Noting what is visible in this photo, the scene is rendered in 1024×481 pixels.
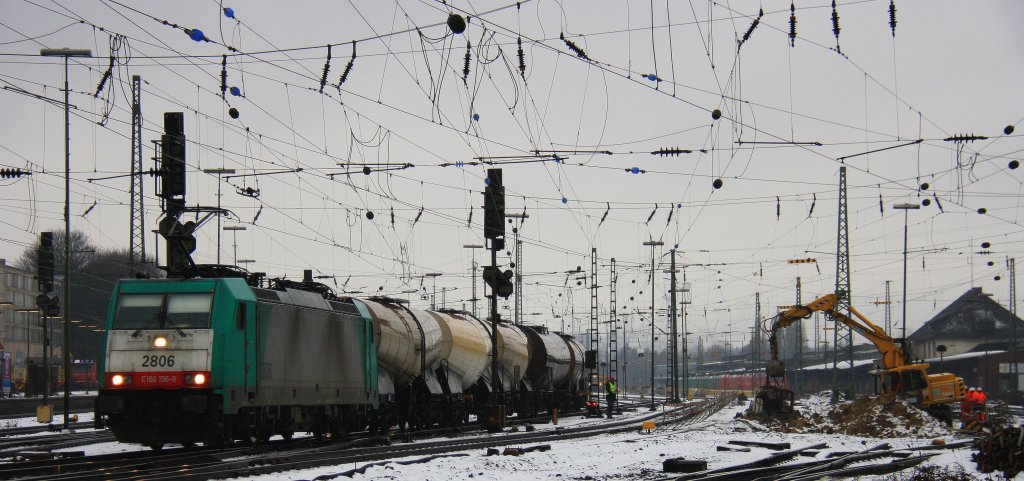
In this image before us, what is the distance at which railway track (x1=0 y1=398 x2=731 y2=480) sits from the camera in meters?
17.4

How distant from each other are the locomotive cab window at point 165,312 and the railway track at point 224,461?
2703mm

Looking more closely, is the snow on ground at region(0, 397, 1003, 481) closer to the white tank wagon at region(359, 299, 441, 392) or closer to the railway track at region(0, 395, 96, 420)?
the white tank wagon at region(359, 299, 441, 392)

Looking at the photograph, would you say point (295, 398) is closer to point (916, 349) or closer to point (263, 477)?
point (263, 477)

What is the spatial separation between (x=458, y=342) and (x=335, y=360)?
10.4m

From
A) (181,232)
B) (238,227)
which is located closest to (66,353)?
(181,232)

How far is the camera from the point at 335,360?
88.6 feet

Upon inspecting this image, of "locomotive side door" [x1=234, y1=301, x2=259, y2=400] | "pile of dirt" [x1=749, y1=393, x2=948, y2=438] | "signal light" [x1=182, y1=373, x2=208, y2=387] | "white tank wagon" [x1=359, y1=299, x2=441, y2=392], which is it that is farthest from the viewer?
"pile of dirt" [x1=749, y1=393, x2=948, y2=438]

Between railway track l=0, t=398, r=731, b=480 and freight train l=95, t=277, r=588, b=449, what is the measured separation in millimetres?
619

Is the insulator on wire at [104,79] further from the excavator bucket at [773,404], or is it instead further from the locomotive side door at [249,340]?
the excavator bucket at [773,404]

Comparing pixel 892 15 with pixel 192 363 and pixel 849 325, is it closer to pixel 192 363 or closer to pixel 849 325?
pixel 192 363

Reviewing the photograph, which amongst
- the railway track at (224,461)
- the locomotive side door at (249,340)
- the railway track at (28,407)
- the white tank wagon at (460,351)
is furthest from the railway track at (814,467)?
the railway track at (28,407)

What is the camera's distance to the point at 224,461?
19.7m

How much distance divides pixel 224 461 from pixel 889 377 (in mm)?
30843

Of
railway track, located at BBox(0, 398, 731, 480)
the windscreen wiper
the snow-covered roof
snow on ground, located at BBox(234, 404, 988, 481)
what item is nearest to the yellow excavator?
snow on ground, located at BBox(234, 404, 988, 481)
